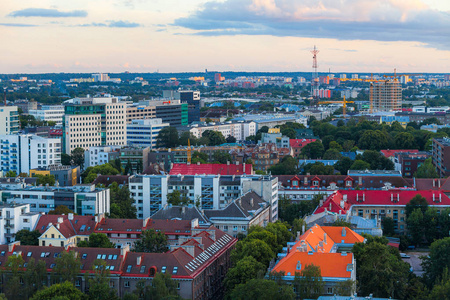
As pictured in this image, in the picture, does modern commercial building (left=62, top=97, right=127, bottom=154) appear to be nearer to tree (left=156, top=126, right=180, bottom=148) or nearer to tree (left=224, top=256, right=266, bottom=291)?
tree (left=156, top=126, right=180, bottom=148)

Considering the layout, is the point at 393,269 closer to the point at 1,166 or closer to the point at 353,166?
the point at 353,166

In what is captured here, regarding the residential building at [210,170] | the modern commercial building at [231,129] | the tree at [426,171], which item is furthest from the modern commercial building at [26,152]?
the tree at [426,171]

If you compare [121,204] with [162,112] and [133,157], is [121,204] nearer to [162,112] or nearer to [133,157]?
[133,157]

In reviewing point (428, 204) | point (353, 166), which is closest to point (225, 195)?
point (428, 204)

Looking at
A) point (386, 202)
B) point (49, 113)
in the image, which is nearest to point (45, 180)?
point (386, 202)

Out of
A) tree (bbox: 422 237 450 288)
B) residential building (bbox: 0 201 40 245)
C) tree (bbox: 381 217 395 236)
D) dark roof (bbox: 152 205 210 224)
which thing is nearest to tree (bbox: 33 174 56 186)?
residential building (bbox: 0 201 40 245)

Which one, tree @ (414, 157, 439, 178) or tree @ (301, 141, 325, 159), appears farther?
tree @ (301, 141, 325, 159)
